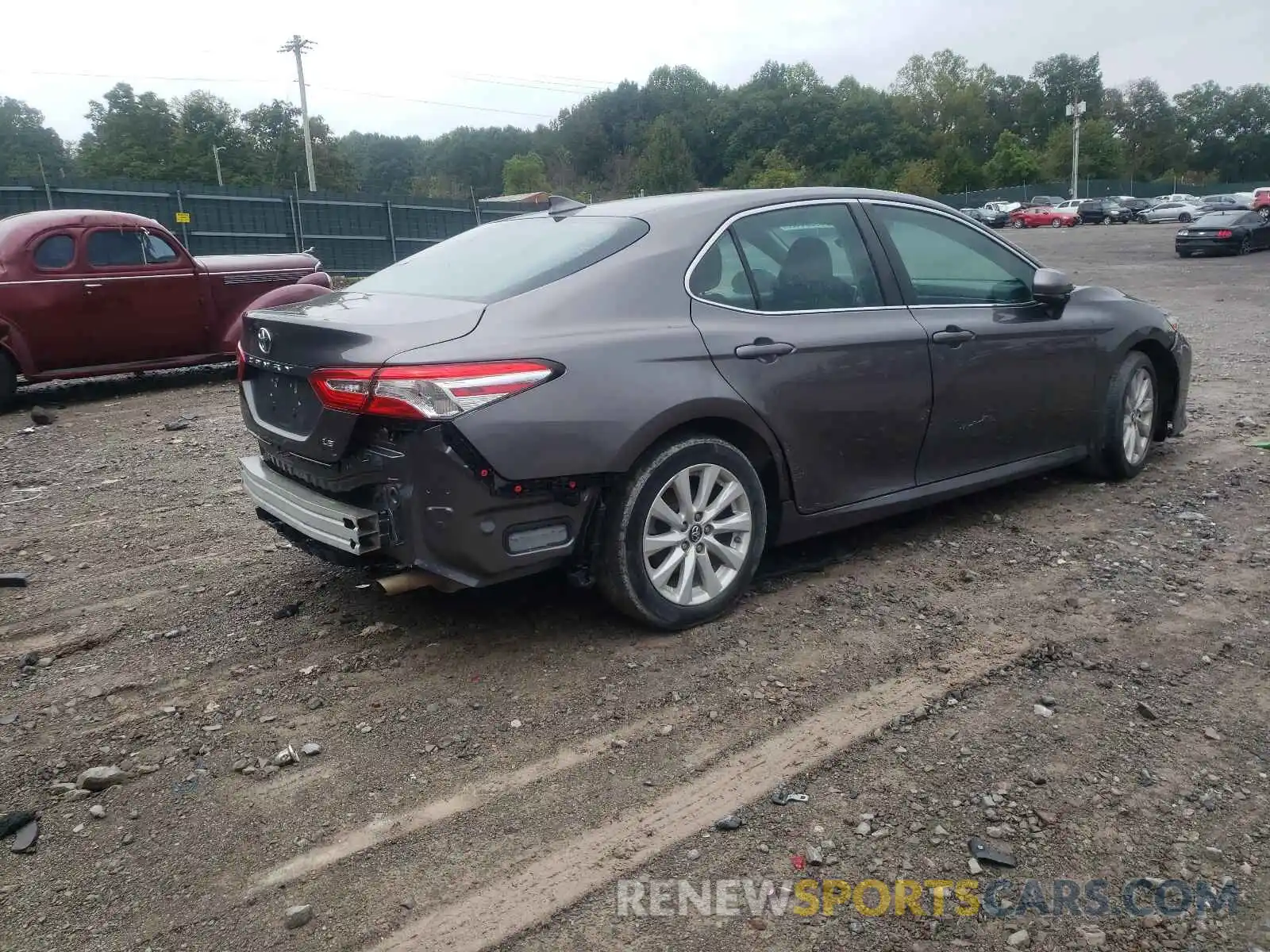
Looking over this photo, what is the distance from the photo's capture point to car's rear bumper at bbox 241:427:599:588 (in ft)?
11.0

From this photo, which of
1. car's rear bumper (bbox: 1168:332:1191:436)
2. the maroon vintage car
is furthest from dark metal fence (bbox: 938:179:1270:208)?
car's rear bumper (bbox: 1168:332:1191:436)

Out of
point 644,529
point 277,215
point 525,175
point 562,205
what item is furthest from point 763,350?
point 525,175

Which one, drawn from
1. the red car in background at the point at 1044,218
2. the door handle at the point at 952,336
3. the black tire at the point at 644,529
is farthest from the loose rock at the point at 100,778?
the red car in background at the point at 1044,218

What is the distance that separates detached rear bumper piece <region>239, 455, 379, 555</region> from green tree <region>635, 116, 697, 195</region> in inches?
3280

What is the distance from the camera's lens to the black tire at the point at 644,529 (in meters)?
3.68

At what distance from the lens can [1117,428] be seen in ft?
18.4

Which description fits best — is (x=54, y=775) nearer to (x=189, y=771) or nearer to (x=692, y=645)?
(x=189, y=771)

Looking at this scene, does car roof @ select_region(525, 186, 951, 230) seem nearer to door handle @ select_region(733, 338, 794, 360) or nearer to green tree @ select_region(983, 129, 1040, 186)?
door handle @ select_region(733, 338, 794, 360)

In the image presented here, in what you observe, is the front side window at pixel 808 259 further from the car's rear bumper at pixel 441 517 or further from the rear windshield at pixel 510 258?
the car's rear bumper at pixel 441 517

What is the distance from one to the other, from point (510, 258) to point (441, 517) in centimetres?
129

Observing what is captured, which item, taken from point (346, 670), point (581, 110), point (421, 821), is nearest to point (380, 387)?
point (346, 670)

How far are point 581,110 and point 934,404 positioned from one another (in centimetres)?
12151

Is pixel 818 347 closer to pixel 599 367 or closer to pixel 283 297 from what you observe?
pixel 599 367

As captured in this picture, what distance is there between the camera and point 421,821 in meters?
2.82
